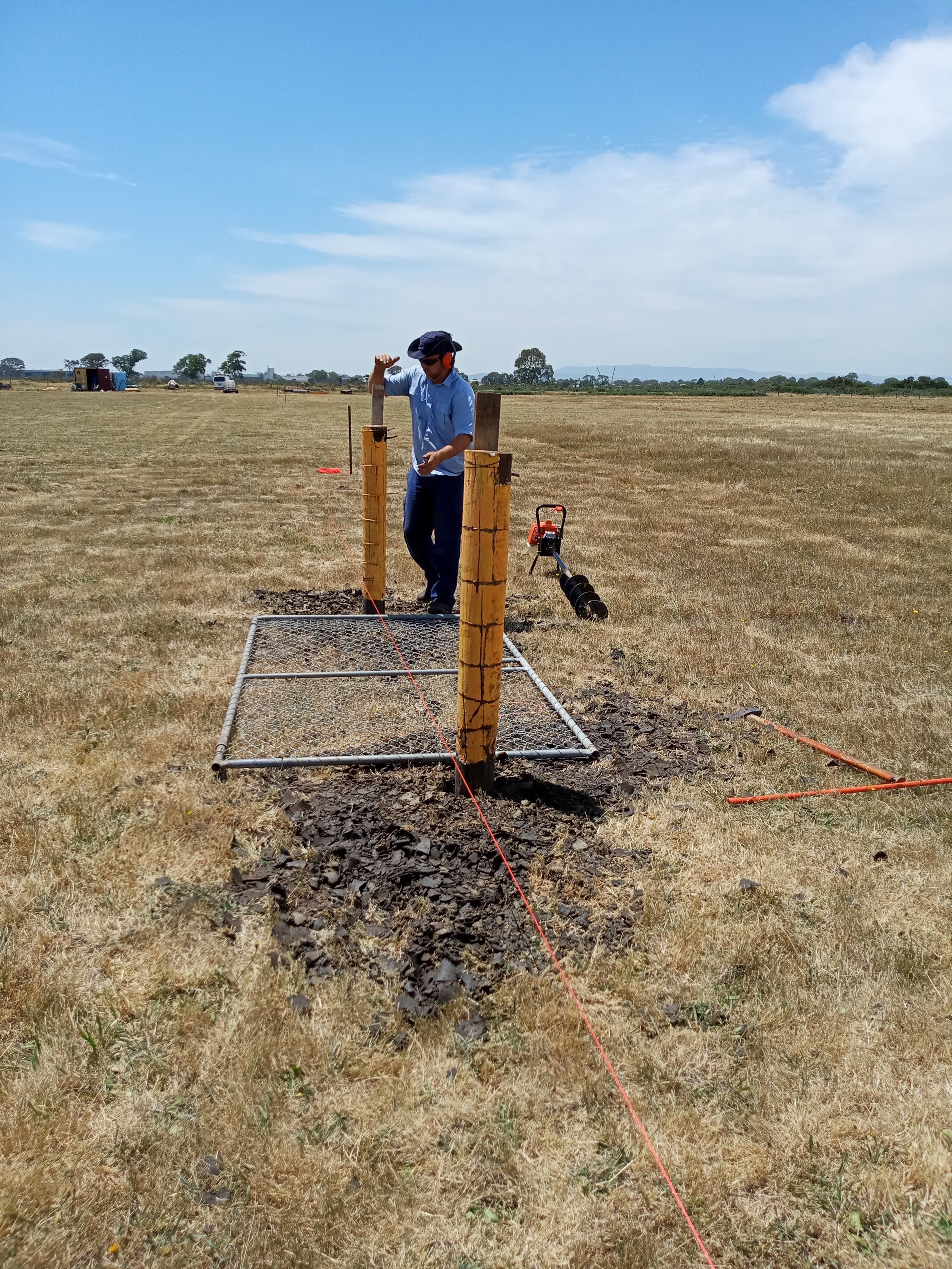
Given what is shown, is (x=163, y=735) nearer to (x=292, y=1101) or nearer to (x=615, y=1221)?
(x=292, y=1101)

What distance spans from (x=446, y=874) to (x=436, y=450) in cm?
388

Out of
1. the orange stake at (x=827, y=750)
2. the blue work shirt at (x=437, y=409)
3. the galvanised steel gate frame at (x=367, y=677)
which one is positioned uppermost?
the blue work shirt at (x=437, y=409)

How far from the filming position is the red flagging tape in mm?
2180

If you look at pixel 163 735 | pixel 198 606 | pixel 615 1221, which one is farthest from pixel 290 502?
pixel 615 1221

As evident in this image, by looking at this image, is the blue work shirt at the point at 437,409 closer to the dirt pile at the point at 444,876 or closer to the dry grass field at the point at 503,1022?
the dry grass field at the point at 503,1022

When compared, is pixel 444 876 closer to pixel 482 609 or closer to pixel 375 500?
pixel 482 609

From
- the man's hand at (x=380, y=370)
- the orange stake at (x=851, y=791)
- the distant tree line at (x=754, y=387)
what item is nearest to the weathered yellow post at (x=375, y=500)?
the man's hand at (x=380, y=370)

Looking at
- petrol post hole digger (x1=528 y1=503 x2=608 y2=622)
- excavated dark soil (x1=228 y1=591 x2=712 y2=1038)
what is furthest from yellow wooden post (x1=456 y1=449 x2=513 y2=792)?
petrol post hole digger (x1=528 y1=503 x2=608 y2=622)

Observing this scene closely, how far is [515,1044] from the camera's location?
2.70 m

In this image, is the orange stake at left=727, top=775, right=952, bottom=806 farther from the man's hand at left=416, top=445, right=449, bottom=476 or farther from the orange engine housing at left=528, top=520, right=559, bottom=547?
the orange engine housing at left=528, top=520, right=559, bottom=547

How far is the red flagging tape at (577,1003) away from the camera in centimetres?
218

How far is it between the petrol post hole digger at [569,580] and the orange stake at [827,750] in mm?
2317

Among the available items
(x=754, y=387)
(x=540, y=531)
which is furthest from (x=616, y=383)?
(x=540, y=531)

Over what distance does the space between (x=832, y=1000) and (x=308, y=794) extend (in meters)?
2.51
